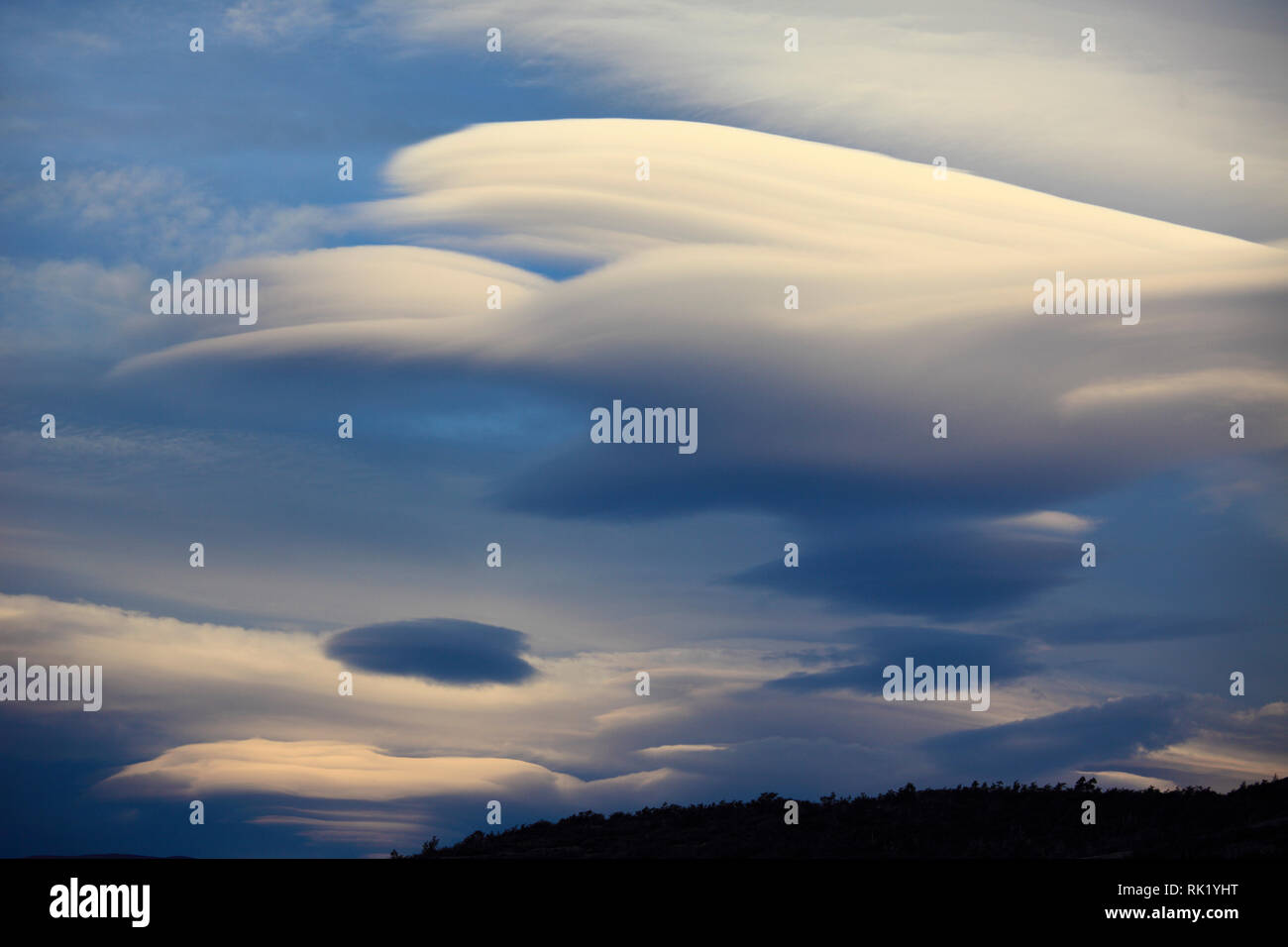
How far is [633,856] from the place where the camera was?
32531 mm

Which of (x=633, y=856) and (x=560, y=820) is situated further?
(x=560, y=820)

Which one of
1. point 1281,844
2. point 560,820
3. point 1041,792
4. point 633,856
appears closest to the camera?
point 1281,844

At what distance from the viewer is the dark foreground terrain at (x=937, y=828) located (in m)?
30.1

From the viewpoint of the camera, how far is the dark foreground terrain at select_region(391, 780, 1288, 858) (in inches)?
1184

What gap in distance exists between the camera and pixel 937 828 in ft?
108
